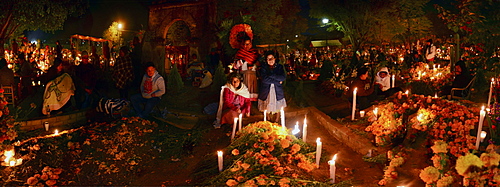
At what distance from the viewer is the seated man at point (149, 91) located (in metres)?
8.69

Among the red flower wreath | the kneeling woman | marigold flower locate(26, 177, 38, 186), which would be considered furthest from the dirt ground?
the red flower wreath

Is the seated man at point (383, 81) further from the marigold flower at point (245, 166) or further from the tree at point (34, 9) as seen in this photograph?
the tree at point (34, 9)

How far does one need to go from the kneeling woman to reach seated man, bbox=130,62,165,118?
4.97ft

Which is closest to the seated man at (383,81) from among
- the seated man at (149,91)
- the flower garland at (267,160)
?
the flower garland at (267,160)

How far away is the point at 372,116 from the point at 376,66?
6.14m

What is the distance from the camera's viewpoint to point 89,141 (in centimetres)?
684

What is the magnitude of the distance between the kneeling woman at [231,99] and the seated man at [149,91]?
1515mm

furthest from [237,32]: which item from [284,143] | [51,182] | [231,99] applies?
[51,182]

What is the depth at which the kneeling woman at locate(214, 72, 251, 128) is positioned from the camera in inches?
320

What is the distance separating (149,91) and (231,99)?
77.3 inches

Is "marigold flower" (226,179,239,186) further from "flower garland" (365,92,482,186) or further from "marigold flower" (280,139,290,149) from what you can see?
"flower garland" (365,92,482,186)

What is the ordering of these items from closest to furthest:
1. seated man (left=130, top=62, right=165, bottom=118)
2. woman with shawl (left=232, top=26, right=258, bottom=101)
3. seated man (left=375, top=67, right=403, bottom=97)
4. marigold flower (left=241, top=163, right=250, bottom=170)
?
marigold flower (left=241, top=163, right=250, bottom=170)
seated man (left=130, top=62, right=165, bottom=118)
woman with shawl (left=232, top=26, right=258, bottom=101)
seated man (left=375, top=67, right=403, bottom=97)

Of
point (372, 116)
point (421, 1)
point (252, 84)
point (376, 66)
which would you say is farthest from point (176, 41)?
point (372, 116)

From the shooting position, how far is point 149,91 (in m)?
8.73
